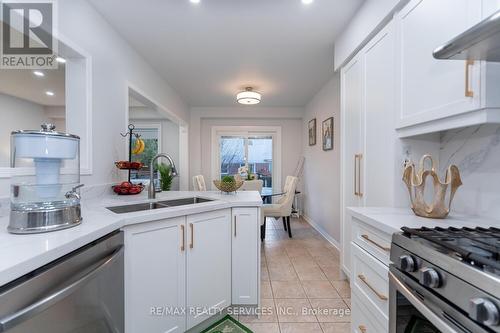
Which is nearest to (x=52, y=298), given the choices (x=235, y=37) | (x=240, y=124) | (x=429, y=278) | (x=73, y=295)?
(x=73, y=295)

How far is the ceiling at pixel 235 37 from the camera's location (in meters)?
2.01

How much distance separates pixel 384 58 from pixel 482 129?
787 mm

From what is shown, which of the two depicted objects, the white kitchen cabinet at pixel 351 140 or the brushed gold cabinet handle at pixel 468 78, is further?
the white kitchen cabinet at pixel 351 140

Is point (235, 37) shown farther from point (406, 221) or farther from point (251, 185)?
point (251, 185)

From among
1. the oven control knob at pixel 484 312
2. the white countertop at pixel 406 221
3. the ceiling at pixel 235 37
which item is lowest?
the oven control knob at pixel 484 312

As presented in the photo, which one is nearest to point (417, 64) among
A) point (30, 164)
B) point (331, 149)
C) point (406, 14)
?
point (406, 14)

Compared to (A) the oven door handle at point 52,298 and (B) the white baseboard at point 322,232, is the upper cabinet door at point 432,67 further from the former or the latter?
(B) the white baseboard at point 322,232

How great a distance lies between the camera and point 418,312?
86 cm

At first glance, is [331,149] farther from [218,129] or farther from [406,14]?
[218,129]

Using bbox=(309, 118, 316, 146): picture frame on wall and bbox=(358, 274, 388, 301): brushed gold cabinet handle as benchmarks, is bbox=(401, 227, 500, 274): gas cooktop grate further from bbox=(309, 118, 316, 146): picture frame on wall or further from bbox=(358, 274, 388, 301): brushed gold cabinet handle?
bbox=(309, 118, 316, 146): picture frame on wall

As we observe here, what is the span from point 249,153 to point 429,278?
5312 millimetres

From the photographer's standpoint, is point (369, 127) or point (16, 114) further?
point (16, 114)

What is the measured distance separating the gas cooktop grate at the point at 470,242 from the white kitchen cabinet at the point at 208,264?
118 centimetres

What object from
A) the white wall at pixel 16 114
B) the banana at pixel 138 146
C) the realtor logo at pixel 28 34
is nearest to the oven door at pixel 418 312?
the realtor logo at pixel 28 34
